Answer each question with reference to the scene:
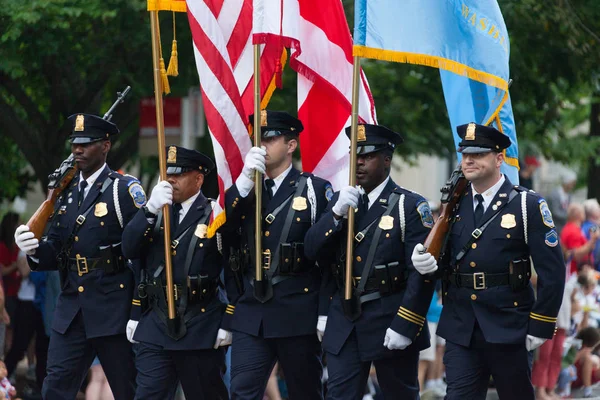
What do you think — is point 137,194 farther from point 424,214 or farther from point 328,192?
point 424,214

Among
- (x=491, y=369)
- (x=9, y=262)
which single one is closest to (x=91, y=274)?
(x=491, y=369)

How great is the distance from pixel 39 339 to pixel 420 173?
2343cm

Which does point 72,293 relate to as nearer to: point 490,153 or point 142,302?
point 142,302

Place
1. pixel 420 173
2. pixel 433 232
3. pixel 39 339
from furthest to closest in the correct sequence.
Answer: pixel 420 173, pixel 39 339, pixel 433 232

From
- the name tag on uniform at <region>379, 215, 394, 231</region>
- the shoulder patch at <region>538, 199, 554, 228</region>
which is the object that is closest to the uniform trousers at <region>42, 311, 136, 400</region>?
the name tag on uniform at <region>379, 215, 394, 231</region>

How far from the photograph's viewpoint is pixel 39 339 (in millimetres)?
12781

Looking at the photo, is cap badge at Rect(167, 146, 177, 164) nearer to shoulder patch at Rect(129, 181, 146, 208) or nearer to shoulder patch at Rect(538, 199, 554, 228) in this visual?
shoulder patch at Rect(129, 181, 146, 208)

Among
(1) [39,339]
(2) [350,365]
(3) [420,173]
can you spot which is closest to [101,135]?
(2) [350,365]

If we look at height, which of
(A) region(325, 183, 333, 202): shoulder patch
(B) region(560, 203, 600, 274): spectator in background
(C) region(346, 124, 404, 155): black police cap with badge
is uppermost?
(C) region(346, 124, 404, 155): black police cap with badge

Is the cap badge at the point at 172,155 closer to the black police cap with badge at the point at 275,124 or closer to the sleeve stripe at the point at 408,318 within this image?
the black police cap with badge at the point at 275,124

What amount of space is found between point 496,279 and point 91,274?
2.78 m

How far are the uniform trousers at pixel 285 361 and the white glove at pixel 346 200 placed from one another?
0.92 meters

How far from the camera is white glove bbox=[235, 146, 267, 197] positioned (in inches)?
331

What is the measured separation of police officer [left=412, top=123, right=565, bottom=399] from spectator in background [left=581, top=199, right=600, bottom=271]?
7137 mm
